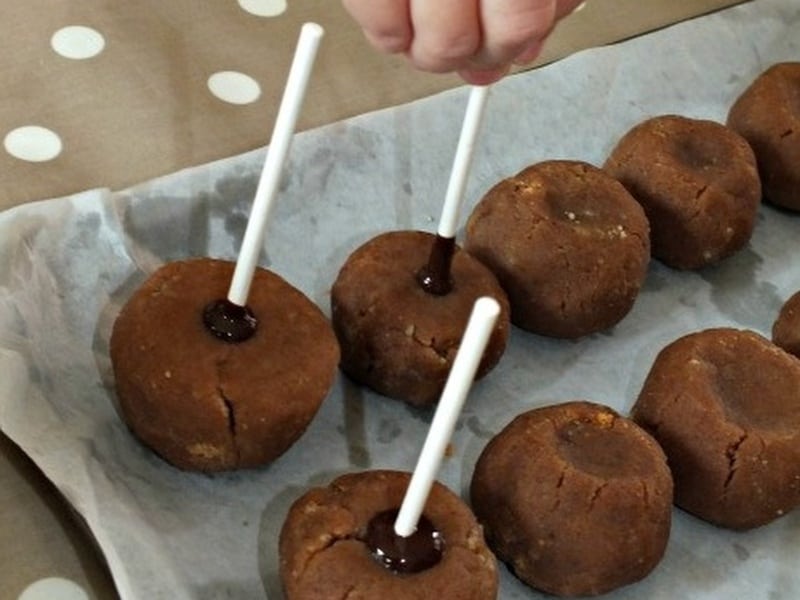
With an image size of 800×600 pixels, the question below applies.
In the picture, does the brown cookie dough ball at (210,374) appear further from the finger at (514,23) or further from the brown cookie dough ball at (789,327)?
the brown cookie dough ball at (789,327)

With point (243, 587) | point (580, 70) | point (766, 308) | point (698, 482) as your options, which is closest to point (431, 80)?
point (580, 70)

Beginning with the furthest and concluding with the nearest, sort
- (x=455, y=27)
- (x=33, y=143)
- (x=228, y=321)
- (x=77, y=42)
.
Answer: (x=77, y=42) < (x=33, y=143) < (x=228, y=321) < (x=455, y=27)

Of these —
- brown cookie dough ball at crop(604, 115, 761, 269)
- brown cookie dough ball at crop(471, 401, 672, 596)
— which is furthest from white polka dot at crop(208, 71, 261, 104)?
brown cookie dough ball at crop(471, 401, 672, 596)

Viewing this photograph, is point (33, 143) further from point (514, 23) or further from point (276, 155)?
point (514, 23)

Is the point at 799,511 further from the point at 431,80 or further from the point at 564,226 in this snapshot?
the point at 431,80

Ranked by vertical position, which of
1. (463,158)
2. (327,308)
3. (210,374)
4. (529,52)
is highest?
(529,52)

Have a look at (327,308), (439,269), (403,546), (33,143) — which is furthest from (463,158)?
(33,143)

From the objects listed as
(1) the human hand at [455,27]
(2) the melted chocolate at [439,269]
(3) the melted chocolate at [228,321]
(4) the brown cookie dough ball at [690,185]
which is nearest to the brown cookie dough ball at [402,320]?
(2) the melted chocolate at [439,269]

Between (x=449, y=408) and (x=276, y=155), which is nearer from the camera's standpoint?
(x=449, y=408)
